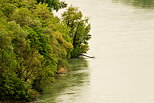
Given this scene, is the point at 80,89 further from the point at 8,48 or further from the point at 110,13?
the point at 110,13

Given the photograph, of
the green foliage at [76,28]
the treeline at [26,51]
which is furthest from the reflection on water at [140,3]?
the treeline at [26,51]

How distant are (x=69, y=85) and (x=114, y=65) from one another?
17.6 meters

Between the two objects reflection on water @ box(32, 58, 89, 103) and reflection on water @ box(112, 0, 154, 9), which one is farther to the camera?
reflection on water @ box(112, 0, 154, 9)

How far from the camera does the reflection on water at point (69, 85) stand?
55.9 metres

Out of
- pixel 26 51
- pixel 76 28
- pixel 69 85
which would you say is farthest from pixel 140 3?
pixel 26 51

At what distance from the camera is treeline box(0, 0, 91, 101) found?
165ft

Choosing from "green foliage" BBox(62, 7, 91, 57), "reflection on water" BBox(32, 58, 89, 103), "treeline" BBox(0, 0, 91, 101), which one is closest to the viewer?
"treeline" BBox(0, 0, 91, 101)

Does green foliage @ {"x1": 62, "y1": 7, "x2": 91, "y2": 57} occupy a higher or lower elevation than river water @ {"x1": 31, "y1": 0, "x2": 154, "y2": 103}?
higher

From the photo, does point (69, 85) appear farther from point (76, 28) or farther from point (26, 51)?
point (76, 28)

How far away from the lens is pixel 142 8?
151250 millimetres

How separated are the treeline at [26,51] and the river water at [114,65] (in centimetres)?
205

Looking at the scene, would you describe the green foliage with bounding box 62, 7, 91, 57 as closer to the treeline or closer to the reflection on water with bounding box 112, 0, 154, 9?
the treeline

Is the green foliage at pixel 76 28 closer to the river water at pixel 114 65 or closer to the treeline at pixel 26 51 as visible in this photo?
the river water at pixel 114 65

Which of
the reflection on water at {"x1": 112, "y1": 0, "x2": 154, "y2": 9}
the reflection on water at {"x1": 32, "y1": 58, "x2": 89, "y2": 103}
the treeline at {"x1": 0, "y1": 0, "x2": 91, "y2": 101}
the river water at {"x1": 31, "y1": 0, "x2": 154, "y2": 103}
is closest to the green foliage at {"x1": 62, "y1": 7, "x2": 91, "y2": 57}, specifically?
the river water at {"x1": 31, "y1": 0, "x2": 154, "y2": 103}
